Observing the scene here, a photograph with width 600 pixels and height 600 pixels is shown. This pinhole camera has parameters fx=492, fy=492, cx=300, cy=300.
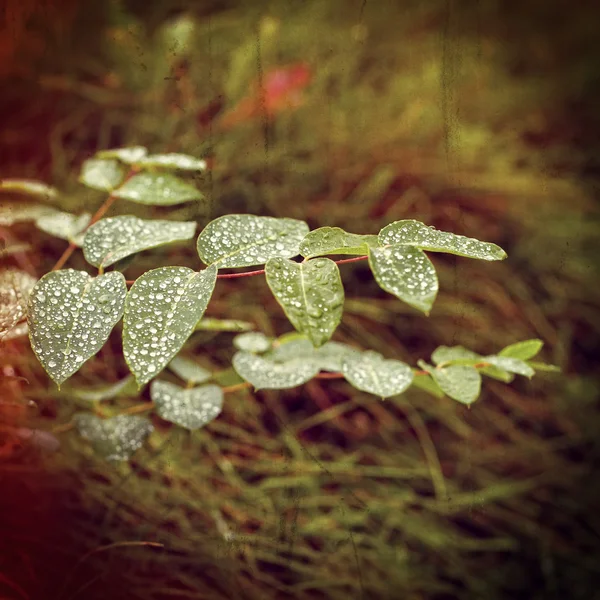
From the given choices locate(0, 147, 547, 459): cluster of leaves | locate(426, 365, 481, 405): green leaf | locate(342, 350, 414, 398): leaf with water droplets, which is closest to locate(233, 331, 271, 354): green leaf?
locate(0, 147, 547, 459): cluster of leaves

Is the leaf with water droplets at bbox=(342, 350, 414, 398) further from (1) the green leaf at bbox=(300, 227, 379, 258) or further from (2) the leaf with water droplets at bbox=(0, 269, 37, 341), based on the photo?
(2) the leaf with water droplets at bbox=(0, 269, 37, 341)

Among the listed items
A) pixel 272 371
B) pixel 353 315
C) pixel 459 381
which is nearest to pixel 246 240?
pixel 272 371

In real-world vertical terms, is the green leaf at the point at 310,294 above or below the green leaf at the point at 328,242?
below

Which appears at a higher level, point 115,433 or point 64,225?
point 64,225

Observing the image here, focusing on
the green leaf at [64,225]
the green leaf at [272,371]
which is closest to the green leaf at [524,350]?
the green leaf at [272,371]

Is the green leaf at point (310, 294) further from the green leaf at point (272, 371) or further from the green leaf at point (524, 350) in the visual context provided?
the green leaf at point (524, 350)

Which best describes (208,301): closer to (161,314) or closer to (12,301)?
(161,314)

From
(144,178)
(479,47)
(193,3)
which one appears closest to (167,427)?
(144,178)
